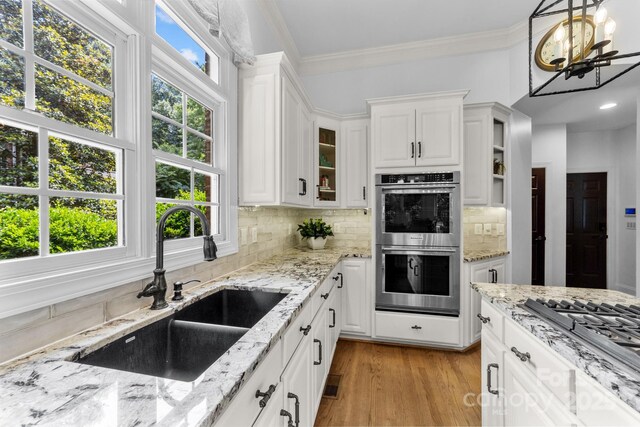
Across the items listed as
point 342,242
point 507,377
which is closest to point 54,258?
point 507,377

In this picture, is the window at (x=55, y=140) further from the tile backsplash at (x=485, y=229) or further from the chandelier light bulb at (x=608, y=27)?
the tile backsplash at (x=485, y=229)

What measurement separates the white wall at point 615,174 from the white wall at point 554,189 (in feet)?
2.42

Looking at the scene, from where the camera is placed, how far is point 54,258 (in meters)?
0.88

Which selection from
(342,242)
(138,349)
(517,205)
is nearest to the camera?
(138,349)

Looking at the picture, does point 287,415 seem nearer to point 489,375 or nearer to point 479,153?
point 489,375

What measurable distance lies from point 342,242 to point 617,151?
15.1ft

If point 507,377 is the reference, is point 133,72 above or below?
above

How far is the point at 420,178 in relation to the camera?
2508mm

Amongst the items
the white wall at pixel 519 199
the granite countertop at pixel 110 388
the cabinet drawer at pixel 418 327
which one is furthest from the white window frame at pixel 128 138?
the white wall at pixel 519 199

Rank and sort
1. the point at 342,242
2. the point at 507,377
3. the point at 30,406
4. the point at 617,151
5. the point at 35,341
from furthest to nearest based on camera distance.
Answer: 1. the point at 617,151
2. the point at 342,242
3. the point at 507,377
4. the point at 35,341
5. the point at 30,406

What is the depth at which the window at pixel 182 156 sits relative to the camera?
137 centimetres

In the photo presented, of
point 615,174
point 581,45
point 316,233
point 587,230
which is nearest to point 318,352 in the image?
point 316,233

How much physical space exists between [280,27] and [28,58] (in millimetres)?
2375

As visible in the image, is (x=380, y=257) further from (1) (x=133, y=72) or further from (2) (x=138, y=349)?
(1) (x=133, y=72)
